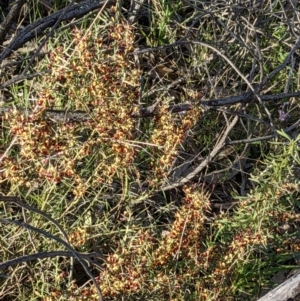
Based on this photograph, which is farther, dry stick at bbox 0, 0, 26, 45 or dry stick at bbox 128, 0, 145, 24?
dry stick at bbox 128, 0, 145, 24

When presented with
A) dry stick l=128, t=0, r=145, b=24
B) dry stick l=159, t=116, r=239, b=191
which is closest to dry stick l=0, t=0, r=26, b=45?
dry stick l=128, t=0, r=145, b=24

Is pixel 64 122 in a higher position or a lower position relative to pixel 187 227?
higher

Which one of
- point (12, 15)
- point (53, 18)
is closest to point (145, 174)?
point (53, 18)

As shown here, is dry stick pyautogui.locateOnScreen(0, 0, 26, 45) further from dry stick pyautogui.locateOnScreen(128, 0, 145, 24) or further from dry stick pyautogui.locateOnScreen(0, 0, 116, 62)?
dry stick pyautogui.locateOnScreen(128, 0, 145, 24)

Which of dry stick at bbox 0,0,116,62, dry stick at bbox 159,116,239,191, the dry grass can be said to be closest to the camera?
the dry grass

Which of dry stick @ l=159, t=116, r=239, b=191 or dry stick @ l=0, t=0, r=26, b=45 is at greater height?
dry stick @ l=0, t=0, r=26, b=45

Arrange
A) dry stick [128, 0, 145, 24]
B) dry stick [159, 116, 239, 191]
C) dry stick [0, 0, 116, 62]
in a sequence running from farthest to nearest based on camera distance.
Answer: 1. dry stick [128, 0, 145, 24]
2. dry stick [159, 116, 239, 191]
3. dry stick [0, 0, 116, 62]

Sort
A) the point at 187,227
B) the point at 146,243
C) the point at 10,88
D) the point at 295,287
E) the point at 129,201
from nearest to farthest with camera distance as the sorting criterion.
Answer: the point at 295,287, the point at 146,243, the point at 187,227, the point at 129,201, the point at 10,88

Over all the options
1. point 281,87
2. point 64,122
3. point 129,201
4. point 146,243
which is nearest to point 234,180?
point 281,87

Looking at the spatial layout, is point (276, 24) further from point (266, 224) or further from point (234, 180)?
point (266, 224)

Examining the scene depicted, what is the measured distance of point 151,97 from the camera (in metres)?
3.33

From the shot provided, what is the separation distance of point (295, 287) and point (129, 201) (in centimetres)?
86

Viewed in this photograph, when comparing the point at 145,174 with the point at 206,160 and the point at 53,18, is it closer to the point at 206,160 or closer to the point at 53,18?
the point at 206,160

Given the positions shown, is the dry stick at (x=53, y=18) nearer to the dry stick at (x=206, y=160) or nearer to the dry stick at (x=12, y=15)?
the dry stick at (x=12, y=15)
